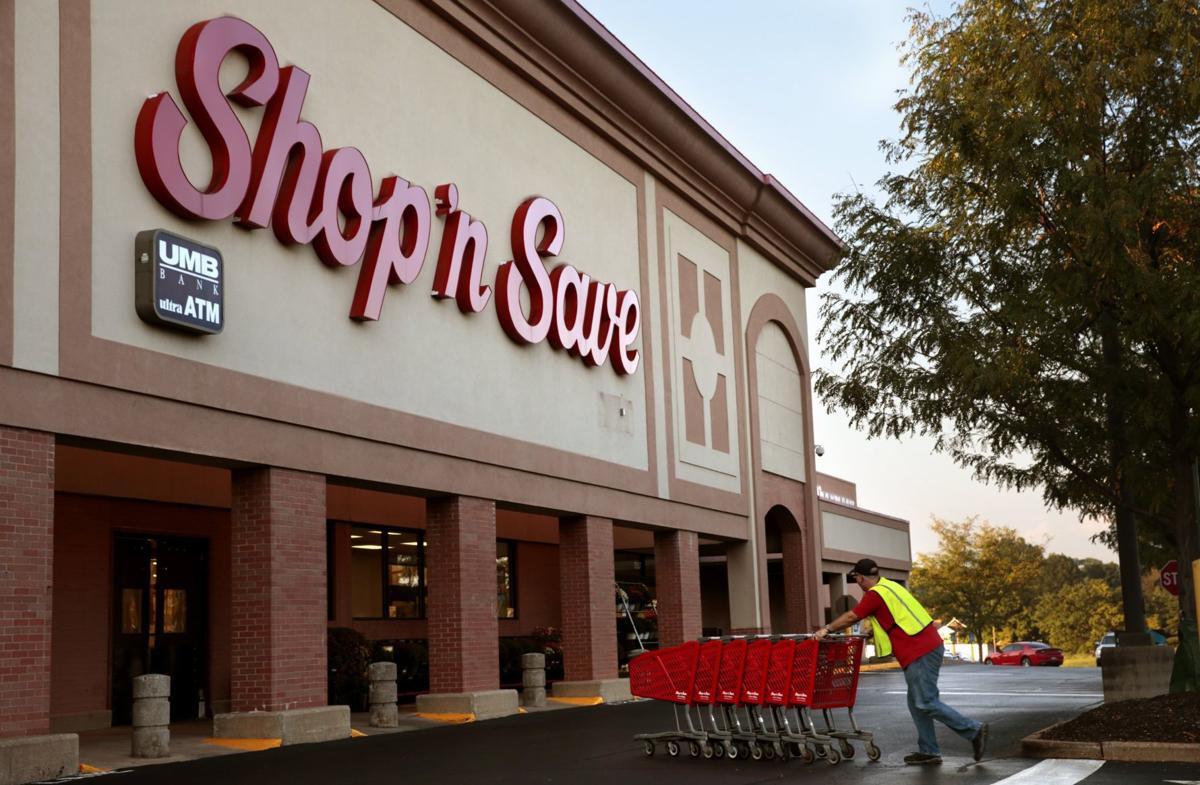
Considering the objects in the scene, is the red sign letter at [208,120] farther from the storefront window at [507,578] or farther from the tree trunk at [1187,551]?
the storefront window at [507,578]

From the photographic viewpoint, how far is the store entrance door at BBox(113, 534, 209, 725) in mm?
21359

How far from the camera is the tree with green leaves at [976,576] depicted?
263ft

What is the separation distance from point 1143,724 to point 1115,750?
42.8 inches

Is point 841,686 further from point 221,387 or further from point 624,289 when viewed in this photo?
point 624,289

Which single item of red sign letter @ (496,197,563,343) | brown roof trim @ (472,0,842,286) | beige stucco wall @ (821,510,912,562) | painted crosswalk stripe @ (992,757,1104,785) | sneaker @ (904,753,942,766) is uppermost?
brown roof trim @ (472,0,842,286)

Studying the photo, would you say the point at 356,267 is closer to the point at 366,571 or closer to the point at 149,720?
the point at 149,720

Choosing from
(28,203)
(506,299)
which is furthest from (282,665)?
(506,299)

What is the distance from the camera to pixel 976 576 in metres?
80.1

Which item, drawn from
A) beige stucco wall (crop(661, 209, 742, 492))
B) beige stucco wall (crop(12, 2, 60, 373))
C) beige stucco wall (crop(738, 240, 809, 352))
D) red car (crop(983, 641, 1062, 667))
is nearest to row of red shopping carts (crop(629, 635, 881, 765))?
beige stucco wall (crop(12, 2, 60, 373))

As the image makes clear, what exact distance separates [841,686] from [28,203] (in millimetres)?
10208

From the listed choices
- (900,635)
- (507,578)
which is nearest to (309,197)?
(900,635)

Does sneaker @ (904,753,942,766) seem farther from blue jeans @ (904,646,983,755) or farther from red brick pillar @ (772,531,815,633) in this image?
red brick pillar @ (772,531,815,633)

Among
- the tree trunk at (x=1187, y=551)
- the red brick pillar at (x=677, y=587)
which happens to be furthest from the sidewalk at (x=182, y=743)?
the tree trunk at (x=1187, y=551)

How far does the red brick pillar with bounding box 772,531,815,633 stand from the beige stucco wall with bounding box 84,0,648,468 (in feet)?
37.1
